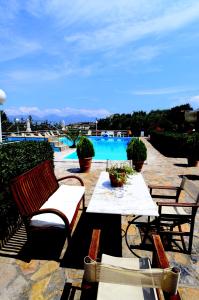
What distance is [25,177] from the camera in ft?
11.8

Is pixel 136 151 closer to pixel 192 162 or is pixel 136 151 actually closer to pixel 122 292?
pixel 192 162

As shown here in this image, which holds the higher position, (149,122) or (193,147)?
(149,122)

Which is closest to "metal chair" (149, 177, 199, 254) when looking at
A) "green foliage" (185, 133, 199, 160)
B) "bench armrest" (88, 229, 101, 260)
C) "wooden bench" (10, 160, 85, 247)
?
"bench armrest" (88, 229, 101, 260)

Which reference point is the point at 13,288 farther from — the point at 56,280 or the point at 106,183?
the point at 106,183

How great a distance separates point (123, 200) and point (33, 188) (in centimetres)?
156

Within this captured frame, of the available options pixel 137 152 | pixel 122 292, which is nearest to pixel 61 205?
pixel 122 292

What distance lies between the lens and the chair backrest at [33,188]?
3.21 m

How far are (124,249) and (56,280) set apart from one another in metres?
1.19

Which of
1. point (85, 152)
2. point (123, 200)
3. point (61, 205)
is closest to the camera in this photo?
point (123, 200)

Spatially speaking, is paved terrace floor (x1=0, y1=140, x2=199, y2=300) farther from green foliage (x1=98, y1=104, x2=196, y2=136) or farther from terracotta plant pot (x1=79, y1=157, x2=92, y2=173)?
green foliage (x1=98, y1=104, x2=196, y2=136)

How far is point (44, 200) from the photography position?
13.4 feet

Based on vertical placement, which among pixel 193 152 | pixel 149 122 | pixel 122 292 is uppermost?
pixel 149 122

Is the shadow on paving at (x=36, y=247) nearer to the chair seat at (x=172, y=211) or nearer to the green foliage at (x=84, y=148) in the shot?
the chair seat at (x=172, y=211)

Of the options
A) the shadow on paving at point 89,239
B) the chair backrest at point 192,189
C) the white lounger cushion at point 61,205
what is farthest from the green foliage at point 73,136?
the chair backrest at point 192,189
